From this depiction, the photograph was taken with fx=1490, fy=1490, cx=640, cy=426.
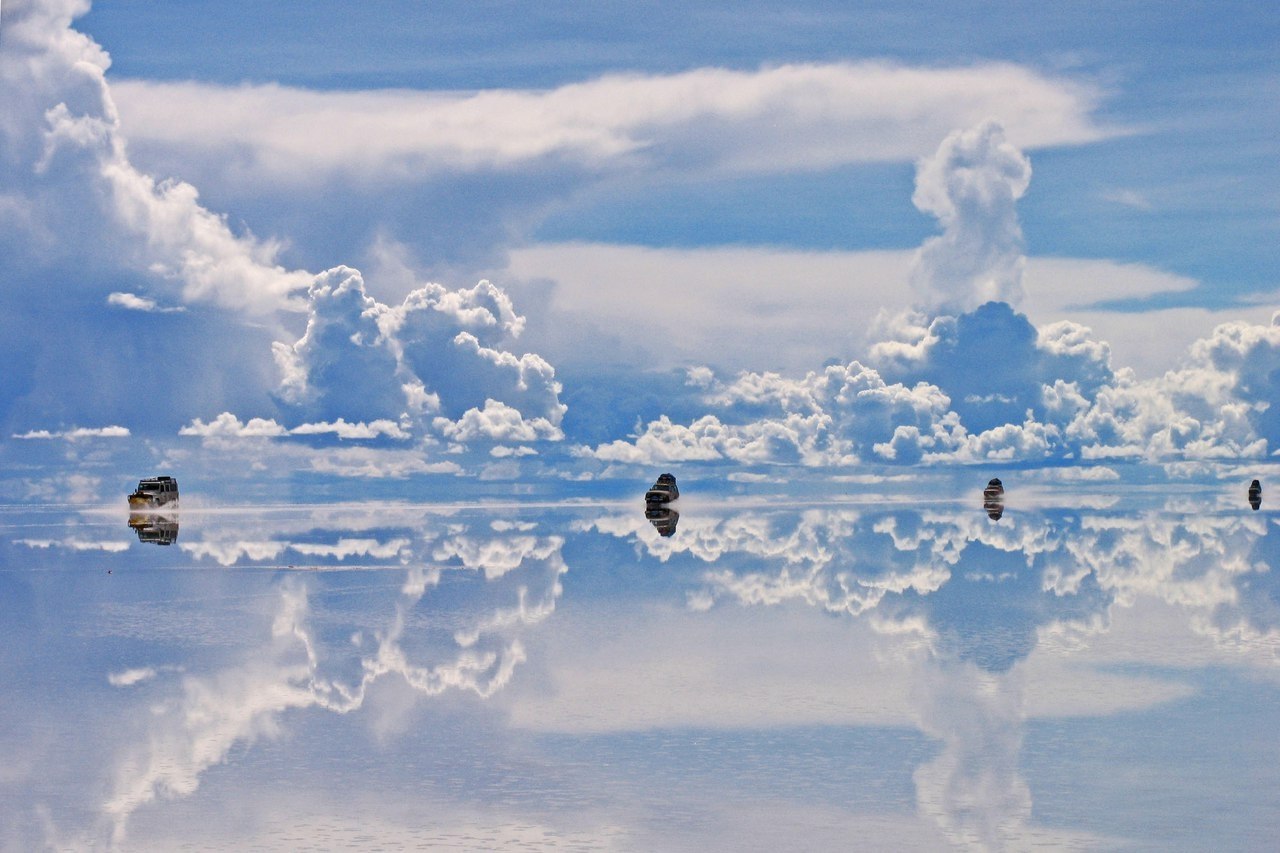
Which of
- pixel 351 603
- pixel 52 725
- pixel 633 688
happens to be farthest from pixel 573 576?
pixel 52 725

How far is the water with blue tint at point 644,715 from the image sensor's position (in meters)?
36.2

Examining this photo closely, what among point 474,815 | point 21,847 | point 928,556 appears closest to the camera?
point 21,847

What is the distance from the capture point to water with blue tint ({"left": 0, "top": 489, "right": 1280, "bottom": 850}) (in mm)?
Result: 36156

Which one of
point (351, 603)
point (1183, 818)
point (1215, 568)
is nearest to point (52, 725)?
point (1183, 818)

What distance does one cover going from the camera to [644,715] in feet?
165

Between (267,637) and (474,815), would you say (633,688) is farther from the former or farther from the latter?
(267,637)

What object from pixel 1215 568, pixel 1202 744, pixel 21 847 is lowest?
pixel 21 847

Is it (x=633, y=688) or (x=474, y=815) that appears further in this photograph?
(x=633, y=688)

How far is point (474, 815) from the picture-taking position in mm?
36781

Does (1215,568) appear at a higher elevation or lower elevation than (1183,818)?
higher

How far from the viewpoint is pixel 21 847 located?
34.5 meters

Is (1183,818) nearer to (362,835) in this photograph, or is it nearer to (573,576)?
(362,835)

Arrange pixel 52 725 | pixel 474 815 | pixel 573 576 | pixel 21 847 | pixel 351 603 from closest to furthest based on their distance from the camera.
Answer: pixel 21 847
pixel 474 815
pixel 52 725
pixel 351 603
pixel 573 576

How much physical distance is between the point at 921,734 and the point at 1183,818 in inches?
456
